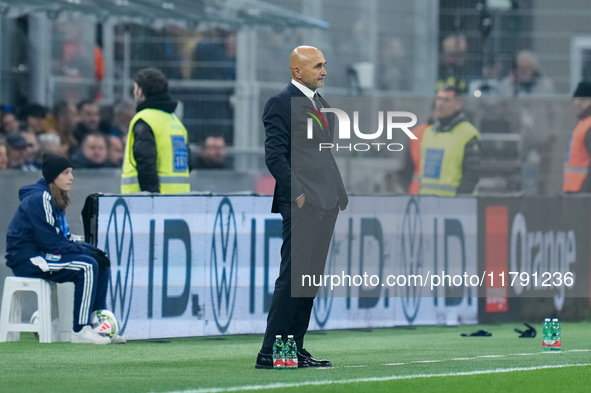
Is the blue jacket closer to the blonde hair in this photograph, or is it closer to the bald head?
the blonde hair

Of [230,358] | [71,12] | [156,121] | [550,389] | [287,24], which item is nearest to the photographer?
[550,389]

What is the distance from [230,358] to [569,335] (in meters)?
3.90

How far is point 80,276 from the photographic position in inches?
462

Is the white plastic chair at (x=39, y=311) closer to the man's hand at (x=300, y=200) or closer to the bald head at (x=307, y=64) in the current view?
the man's hand at (x=300, y=200)

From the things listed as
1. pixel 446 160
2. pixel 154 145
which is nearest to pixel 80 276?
pixel 154 145

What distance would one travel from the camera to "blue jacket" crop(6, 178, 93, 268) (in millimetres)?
11820

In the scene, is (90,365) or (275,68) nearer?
(90,365)

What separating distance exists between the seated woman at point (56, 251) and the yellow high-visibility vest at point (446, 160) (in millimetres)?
4794

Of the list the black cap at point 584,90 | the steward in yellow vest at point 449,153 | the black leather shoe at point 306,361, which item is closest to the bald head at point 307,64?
the black leather shoe at point 306,361

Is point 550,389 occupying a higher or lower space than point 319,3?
lower

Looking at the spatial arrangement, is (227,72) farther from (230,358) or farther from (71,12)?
(230,358)

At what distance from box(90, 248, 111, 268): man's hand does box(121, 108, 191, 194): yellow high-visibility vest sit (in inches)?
40.2

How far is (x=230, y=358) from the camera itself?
→ 34.8 ft

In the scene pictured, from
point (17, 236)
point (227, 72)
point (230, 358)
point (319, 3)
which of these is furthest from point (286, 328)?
point (319, 3)
